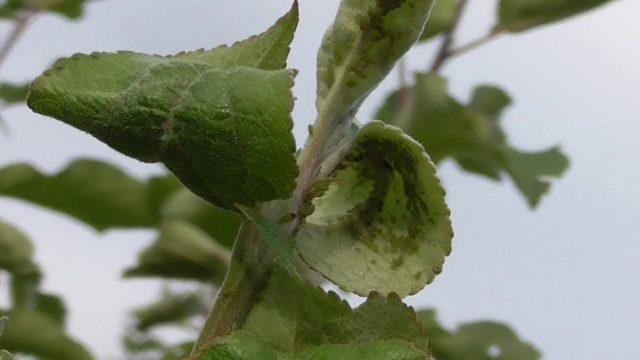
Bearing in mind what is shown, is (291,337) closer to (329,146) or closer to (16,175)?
(329,146)

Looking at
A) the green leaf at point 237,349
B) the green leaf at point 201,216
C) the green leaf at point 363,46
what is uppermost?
the green leaf at point 201,216

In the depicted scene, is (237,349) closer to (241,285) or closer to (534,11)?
(241,285)

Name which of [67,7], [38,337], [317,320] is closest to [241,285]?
[317,320]

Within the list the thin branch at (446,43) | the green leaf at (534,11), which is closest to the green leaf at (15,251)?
the thin branch at (446,43)

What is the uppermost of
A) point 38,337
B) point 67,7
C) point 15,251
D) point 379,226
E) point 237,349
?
point 67,7

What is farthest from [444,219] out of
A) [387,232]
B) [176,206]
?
[176,206]

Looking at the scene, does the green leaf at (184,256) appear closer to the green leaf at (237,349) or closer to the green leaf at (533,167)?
the green leaf at (533,167)

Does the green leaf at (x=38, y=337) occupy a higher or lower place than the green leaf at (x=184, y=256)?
lower
